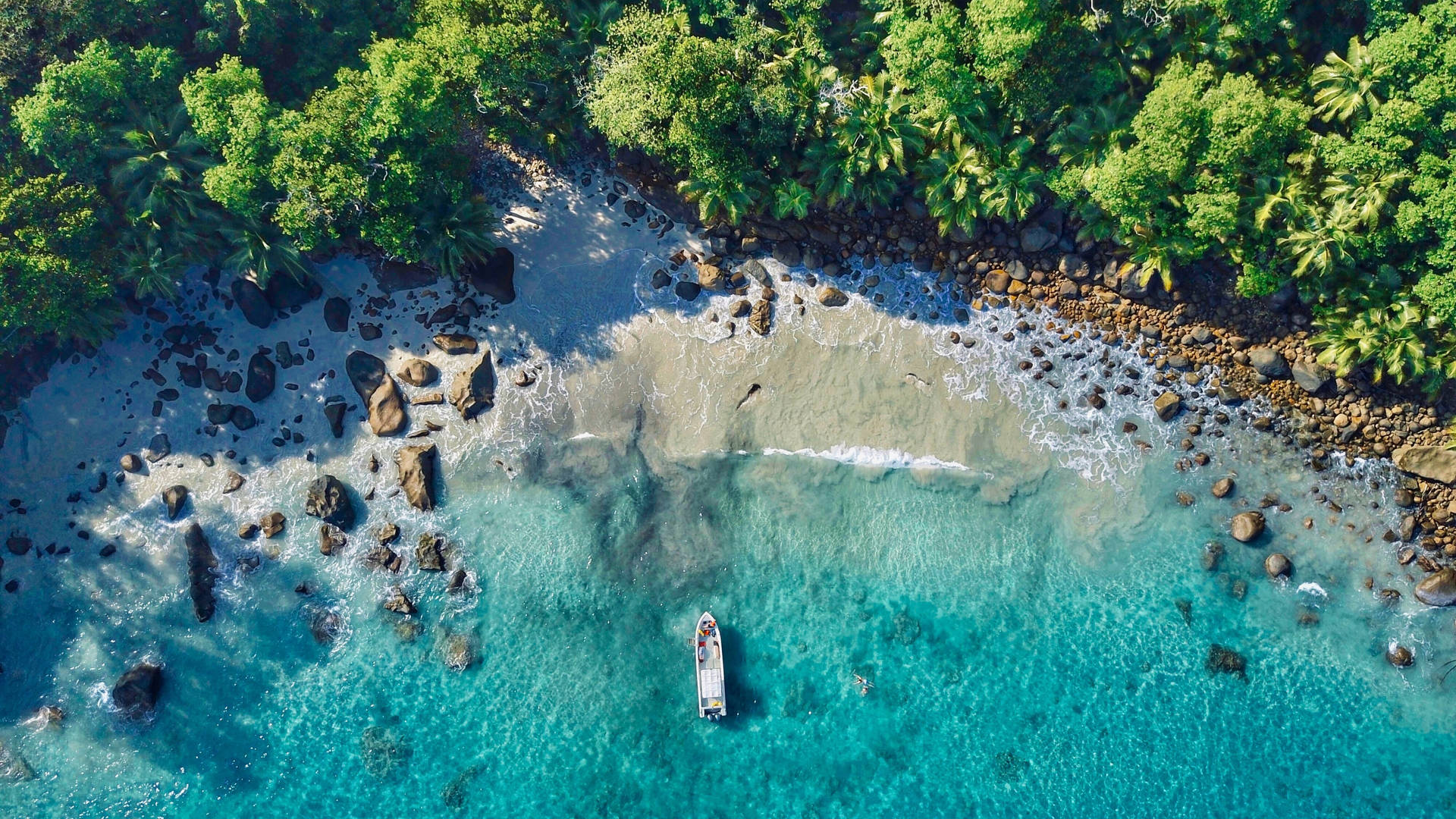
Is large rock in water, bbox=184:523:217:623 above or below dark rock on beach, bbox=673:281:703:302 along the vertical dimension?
below

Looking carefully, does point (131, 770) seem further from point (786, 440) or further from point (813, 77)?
point (813, 77)

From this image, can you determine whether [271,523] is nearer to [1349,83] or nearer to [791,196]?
[791,196]

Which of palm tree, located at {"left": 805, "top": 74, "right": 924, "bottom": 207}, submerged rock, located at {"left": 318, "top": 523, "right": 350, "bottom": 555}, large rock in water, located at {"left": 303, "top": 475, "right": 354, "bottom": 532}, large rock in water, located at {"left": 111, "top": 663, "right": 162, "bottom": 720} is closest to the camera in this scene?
palm tree, located at {"left": 805, "top": 74, "right": 924, "bottom": 207}

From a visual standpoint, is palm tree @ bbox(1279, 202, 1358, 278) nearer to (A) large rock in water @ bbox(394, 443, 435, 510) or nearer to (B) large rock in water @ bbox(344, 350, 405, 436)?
(A) large rock in water @ bbox(394, 443, 435, 510)

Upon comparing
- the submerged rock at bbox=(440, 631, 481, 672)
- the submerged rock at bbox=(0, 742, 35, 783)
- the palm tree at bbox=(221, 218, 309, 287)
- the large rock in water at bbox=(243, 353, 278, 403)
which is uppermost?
the palm tree at bbox=(221, 218, 309, 287)

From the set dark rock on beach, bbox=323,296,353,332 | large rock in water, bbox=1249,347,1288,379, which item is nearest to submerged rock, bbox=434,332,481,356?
dark rock on beach, bbox=323,296,353,332

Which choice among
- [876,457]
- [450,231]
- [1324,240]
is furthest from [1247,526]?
[450,231]

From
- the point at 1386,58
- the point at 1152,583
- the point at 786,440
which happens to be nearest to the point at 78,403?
the point at 786,440

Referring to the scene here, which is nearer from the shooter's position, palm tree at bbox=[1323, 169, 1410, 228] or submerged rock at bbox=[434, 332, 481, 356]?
palm tree at bbox=[1323, 169, 1410, 228]
